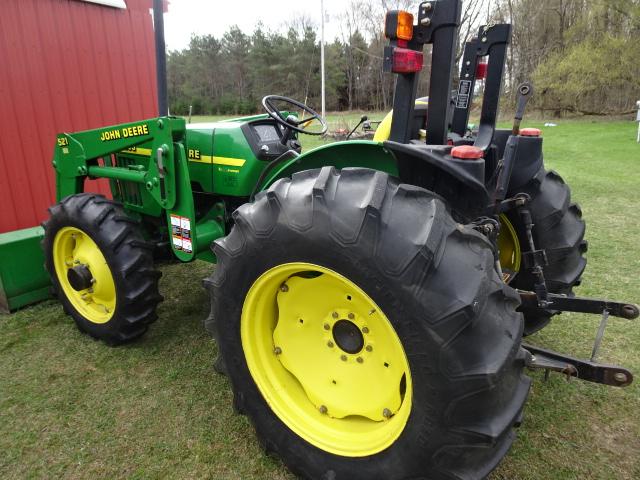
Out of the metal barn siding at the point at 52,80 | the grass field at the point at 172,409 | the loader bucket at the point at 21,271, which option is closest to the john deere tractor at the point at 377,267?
the grass field at the point at 172,409

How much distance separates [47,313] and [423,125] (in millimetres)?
2857

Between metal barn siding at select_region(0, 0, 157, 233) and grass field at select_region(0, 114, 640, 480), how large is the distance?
1597 millimetres

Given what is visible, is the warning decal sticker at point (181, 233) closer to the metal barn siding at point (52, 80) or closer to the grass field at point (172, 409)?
the grass field at point (172, 409)

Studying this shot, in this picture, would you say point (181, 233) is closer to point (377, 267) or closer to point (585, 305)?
point (377, 267)

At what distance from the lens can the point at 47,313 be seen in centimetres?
325

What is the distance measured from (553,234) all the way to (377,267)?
143 centimetres

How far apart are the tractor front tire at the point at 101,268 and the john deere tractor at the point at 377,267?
0.01 metres

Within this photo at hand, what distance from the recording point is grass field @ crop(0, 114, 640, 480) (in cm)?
192

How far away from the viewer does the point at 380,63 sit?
1011 inches

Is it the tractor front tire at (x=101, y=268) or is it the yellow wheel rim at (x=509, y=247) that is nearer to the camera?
the yellow wheel rim at (x=509, y=247)

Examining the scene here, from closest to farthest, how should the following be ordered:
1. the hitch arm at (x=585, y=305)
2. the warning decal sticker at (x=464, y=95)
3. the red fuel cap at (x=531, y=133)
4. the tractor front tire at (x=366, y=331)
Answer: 1. the tractor front tire at (x=366, y=331)
2. the hitch arm at (x=585, y=305)
3. the warning decal sticker at (x=464, y=95)
4. the red fuel cap at (x=531, y=133)

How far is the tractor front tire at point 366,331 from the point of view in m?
1.34

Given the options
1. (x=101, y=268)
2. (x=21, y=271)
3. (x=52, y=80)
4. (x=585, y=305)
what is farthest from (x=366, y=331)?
(x=52, y=80)

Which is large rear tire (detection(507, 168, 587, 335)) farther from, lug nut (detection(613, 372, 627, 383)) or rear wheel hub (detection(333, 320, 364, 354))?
Result: rear wheel hub (detection(333, 320, 364, 354))
